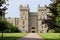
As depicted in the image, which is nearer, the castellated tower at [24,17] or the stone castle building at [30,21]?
the castellated tower at [24,17]

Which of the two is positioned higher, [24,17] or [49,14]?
[49,14]

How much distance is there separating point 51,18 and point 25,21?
11643cm

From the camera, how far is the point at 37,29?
5492 inches

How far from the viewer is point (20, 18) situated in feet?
458

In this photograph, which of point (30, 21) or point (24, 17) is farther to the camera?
point (30, 21)

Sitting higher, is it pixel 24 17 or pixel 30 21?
pixel 24 17

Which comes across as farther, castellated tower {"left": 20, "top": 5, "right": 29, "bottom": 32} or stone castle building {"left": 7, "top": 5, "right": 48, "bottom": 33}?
stone castle building {"left": 7, "top": 5, "right": 48, "bottom": 33}

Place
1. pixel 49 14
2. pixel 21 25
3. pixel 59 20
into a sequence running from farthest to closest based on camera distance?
pixel 21 25, pixel 49 14, pixel 59 20

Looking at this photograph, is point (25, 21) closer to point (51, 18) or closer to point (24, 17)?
point (24, 17)

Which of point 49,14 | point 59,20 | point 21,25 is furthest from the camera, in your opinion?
point 21,25

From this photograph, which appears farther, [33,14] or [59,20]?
[33,14]

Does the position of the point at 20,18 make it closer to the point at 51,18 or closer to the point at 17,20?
the point at 17,20

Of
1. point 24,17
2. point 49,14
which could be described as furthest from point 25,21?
point 49,14

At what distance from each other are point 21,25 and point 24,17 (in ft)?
15.9
